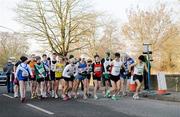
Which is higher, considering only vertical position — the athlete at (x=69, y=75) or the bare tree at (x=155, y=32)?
the bare tree at (x=155, y=32)

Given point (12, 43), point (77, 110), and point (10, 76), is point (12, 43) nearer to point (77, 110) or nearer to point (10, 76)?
point (10, 76)

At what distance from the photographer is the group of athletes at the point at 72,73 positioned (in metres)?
19.2

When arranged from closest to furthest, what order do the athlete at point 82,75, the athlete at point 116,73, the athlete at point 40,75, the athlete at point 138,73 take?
the athlete at point 138,73, the athlete at point 116,73, the athlete at point 82,75, the athlete at point 40,75

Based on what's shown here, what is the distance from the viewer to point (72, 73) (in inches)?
762

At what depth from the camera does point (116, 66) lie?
19219 mm

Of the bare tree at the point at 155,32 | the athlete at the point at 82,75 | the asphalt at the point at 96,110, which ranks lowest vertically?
the asphalt at the point at 96,110

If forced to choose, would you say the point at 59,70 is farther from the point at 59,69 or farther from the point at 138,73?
the point at 138,73

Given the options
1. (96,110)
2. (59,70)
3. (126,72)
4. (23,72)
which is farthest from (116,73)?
(96,110)

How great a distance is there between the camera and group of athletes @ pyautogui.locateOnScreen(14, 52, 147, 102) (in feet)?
62.8

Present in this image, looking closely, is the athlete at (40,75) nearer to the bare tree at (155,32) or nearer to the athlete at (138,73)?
the athlete at (138,73)

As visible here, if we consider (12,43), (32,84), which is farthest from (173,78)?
(12,43)

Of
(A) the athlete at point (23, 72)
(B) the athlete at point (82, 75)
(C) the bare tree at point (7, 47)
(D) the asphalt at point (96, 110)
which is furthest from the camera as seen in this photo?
(C) the bare tree at point (7, 47)

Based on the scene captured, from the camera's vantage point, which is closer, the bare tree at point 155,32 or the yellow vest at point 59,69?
the yellow vest at point 59,69

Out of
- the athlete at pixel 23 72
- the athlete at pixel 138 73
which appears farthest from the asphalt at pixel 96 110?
the athlete at pixel 138 73
